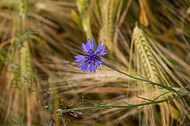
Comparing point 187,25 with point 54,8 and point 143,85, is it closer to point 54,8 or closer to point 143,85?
point 143,85

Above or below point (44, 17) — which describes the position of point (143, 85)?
below

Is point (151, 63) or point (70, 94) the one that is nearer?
point (151, 63)

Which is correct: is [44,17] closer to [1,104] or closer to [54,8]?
[54,8]

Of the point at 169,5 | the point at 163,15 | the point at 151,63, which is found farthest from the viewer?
the point at 163,15

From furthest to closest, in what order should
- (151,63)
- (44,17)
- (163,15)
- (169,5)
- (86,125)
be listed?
(44,17) → (163,15) → (169,5) → (86,125) → (151,63)

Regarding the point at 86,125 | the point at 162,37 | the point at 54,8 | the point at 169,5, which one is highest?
the point at 54,8

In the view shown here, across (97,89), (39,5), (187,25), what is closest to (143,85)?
(97,89)
